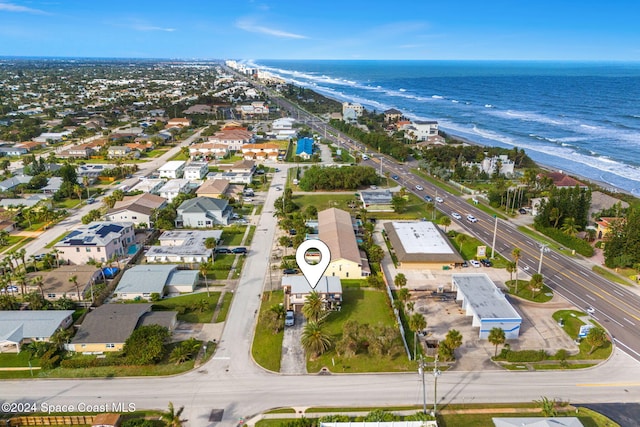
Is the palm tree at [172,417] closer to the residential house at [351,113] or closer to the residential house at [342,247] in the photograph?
the residential house at [342,247]

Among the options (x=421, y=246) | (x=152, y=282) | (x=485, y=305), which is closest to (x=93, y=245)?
(x=152, y=282)

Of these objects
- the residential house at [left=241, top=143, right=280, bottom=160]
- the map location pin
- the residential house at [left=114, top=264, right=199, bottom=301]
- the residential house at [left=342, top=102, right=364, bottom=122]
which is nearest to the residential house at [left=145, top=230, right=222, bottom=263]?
the residential house at [left=114, top=264, right=199, bottom=301]

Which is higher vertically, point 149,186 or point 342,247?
point 342,247

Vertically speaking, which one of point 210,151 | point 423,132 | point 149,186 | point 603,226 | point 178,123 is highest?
point 423,132

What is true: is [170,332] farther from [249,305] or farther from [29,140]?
[29,140]

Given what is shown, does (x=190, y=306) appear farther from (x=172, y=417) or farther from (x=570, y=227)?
(x=570, y=227)

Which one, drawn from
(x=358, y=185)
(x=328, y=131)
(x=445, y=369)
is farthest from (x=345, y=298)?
(x=328, y=131)
